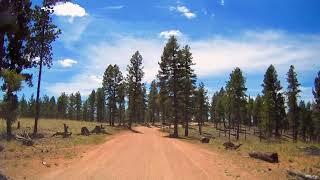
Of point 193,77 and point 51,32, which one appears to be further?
point 193,77

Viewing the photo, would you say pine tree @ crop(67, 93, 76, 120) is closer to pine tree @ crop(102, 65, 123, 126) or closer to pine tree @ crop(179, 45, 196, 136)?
pine tree @ crop(102, 65, 123, 126)

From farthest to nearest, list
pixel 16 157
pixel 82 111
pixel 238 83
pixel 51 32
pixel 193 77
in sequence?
pixel 82 111, pixel 238 83, pixel 193 77, pixel 51 32, pixel 16 157

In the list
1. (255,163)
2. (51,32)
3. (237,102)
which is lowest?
(255,163)

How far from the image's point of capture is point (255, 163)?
73.5 feet

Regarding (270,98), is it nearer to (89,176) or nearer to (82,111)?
(89,176)

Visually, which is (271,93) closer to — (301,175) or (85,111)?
(301,175)

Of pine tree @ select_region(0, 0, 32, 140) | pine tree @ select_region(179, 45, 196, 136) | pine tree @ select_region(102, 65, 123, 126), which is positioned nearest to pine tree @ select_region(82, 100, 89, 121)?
pine tree @ select_region(102, 65, 123, 126)

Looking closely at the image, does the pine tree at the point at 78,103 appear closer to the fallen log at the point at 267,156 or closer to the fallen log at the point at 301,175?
the fallen log at the point at 267,156

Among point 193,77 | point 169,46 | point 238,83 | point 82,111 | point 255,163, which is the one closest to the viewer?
point 255,163

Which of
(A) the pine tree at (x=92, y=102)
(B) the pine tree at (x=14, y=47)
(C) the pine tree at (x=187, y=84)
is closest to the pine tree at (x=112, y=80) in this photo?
(C) the pine tree at (x=187, y=84)

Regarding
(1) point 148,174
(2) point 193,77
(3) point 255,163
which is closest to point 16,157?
(1) point 148,174

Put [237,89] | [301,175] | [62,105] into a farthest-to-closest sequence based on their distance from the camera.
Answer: [62,105]
[237,89]
[301,175]

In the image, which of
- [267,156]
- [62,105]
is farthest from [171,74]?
[62,105]

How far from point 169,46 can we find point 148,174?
40.5 meters
